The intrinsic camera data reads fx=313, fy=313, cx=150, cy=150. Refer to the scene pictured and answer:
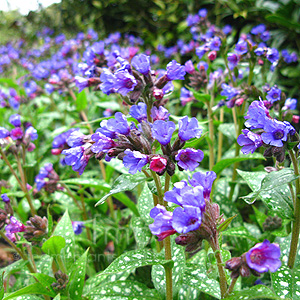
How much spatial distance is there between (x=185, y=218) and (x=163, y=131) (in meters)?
0.31

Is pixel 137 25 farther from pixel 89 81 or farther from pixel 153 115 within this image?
pixel 153 115

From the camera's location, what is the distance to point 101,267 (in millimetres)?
2086

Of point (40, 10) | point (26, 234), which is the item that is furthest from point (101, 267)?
point (40, 10)

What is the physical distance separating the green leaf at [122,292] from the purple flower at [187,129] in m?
0.69

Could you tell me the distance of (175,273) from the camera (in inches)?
51.2

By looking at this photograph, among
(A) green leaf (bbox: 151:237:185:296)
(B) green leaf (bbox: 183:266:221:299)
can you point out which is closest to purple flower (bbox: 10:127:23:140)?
(A) green leaf (bbox: 151:237:185:296)

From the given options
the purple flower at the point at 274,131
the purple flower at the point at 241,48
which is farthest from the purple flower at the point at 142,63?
the purple flower at the point at 241,48

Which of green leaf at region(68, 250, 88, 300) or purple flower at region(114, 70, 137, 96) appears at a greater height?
purple flower at region(114, 70, 137, 96)

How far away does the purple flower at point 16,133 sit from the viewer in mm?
2025

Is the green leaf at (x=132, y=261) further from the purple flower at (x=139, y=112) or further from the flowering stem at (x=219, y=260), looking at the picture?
the purple flower at (x=139, y=112)

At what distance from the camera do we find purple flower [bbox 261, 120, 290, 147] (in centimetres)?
97

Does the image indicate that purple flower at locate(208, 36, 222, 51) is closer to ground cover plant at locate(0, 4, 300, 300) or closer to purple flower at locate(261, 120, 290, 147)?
ground cover plant at locate(0, 4, 300, 300)

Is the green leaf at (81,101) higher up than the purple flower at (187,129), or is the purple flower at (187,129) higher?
the purple flower at (187,129)

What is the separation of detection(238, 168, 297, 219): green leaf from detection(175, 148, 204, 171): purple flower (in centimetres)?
22
